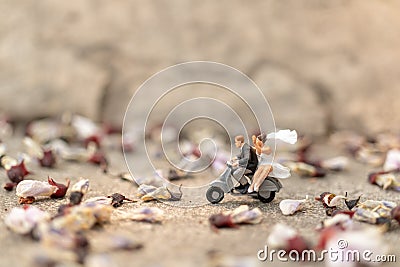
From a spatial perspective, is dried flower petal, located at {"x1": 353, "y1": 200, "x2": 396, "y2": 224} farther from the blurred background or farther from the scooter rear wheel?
the blurred background

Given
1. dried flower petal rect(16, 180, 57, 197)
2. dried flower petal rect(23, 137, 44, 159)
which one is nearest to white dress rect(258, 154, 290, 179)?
dried flower petal rect(16, 180, 57, 197)

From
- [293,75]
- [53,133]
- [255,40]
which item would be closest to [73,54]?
[53,133]

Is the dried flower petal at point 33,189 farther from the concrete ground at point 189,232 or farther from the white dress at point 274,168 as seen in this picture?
the white dress at point 274,168

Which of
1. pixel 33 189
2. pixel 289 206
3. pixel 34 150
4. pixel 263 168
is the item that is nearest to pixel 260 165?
pixel 263 168

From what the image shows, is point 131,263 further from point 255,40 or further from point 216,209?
point 255,40

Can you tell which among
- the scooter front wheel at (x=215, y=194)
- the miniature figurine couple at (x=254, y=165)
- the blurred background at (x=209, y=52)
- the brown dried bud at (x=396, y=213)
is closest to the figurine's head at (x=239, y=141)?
the miniature figurine couple at (x=254, y=165)

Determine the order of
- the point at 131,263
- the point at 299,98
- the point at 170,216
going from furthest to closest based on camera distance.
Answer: the point at 299,98
the point at 170,216
the point at 131,263
